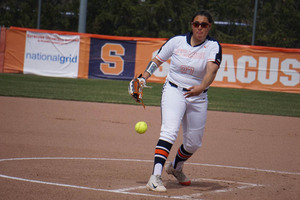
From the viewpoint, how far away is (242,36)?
119ft

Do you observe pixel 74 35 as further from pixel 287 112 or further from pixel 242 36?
pixel 242 36

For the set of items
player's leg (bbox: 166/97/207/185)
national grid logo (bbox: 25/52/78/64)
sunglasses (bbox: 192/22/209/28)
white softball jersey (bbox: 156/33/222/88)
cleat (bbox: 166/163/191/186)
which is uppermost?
sunglasses (bbox: 192/22/209/28)

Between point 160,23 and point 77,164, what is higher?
point 160,23

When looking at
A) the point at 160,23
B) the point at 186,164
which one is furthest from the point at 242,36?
the point at 186,164

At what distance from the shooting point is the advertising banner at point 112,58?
2323 cm

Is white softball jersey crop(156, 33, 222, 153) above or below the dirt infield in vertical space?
above

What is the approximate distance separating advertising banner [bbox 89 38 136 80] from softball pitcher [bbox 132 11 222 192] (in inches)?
672

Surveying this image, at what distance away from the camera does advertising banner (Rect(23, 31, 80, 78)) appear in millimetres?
23547

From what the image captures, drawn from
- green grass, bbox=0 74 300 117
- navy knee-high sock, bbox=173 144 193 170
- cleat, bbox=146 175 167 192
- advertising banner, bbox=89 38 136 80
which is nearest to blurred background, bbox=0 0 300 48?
advertising banner, bbox=89 38 136 80

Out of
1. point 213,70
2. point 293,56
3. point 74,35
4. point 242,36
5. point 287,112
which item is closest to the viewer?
point 213,70

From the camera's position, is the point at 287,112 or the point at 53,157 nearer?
the point at 53,157

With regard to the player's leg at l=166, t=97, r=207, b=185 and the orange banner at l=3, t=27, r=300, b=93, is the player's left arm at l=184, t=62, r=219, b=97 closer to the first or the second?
the player's leg at l=166, t=97, r=207, b=185

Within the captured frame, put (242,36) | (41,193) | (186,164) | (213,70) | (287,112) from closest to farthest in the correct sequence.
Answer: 1. (41,193)
2. (213,70)
3. (186,164)
4. (287,112)
5. (242,36)

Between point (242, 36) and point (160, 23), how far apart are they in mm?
7625
